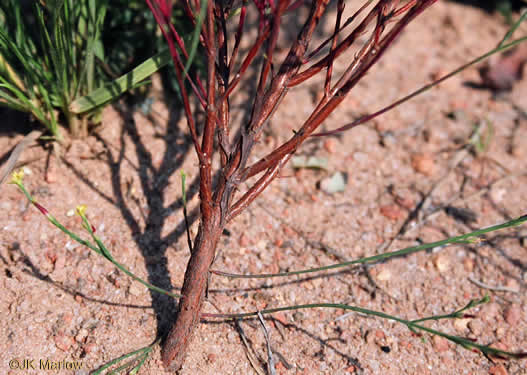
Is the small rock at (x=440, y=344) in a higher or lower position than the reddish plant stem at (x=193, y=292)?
higher

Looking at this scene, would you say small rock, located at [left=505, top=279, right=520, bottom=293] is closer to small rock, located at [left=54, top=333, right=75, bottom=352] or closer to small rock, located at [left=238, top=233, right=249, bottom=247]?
small rock, located at [left=238, top=233, right=249, bottom=247]

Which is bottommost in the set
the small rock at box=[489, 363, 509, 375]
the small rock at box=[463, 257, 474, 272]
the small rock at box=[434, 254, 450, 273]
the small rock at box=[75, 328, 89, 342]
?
the small rock at box=[75, 328, 89, 342]

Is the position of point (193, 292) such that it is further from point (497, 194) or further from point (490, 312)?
point (497, 194)

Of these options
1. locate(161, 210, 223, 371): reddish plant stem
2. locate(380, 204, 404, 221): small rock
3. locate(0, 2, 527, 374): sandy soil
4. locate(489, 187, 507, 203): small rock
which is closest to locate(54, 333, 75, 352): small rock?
locate(0, 2, 527, 374): sandy soil

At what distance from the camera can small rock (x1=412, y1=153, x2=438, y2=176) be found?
1803 mm

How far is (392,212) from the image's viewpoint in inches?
65.4

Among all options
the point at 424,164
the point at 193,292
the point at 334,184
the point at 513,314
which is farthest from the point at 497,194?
the point at 193,292

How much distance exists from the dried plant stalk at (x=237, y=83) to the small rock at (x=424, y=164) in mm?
901

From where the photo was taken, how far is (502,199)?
1753 mm

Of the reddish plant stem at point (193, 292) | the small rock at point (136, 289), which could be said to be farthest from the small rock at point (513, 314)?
the small rock at point (136, 289)

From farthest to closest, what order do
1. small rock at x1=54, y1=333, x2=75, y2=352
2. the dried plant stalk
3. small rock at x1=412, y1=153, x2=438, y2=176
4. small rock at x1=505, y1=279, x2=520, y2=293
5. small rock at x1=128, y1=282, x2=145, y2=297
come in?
small rock at x1=412, y1=153, x2=438, y2=176 → small rock at x1=505, y1=279, x2=520, y2=293 → small rock at x1=128, y1=282, x2=145, y2=297 → small rock at x1=54, y1=333, x2=75, y2=352 → the dried plant stalk

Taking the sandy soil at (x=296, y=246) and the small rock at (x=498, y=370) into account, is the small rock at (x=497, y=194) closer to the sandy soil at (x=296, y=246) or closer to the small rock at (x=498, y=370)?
the sandy soil at (x=296, y=246)

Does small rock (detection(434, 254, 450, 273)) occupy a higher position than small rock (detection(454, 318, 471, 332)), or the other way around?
small rock (detection(434, 254, 450, 273))

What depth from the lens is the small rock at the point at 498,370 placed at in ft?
4.18
